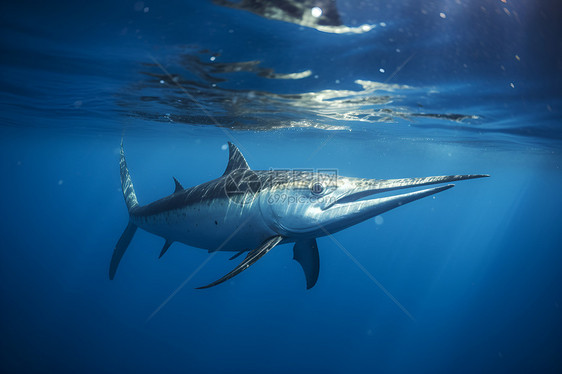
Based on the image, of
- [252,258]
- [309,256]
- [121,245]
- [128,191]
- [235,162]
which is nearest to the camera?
[252,258]

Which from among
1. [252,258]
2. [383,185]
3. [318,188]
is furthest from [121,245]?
[383,185]

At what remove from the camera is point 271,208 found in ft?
13.6

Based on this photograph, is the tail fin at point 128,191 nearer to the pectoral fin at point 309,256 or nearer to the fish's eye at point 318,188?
the pectoral fin at point 309,256

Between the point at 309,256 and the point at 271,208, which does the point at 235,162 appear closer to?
the point at 271,208

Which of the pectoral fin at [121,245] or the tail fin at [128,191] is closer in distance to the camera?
the pectoral fin at [121,245]

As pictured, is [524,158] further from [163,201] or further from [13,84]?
[13,84]

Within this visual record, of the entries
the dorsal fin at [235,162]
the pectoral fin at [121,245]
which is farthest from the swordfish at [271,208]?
the pectoral fin at [121,245]

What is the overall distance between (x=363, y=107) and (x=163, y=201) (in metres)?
9.82

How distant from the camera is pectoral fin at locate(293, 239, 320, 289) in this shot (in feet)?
17.6

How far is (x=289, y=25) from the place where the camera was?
596cm

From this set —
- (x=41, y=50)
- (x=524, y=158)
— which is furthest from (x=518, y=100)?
(x=524, y=158)

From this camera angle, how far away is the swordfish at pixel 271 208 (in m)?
3.43

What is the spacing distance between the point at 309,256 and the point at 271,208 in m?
1.78

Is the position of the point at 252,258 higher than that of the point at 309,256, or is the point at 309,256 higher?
the point at 252,258
